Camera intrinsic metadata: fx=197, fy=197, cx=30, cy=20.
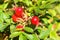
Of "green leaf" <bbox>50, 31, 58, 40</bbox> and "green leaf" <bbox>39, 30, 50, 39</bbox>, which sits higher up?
Result: "green leaf" <bbox>39, 30, 50, 39</bbox>

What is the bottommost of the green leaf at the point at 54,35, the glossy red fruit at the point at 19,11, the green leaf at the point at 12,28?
the green leaf at the point at 54,35

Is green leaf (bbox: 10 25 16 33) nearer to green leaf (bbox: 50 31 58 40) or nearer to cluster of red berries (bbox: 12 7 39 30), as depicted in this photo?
cluster of red berries (bbox: 12 7 39 30)

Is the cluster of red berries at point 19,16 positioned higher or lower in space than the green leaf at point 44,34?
higher

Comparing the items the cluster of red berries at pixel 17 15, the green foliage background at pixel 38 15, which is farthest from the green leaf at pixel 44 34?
the cluster of red berries at pixel 17 15

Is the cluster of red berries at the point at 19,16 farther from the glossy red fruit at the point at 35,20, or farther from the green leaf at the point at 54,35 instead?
the green leaf at the point at 54,35

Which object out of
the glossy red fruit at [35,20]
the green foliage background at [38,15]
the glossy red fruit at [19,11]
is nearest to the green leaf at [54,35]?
the green foliage background at [38,15]

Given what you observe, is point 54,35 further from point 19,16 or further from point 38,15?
point 19,16

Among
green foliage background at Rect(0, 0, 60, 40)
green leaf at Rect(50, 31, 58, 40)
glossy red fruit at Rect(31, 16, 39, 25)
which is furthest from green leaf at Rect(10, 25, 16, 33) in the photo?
green leaf at Rect(50, 31, 58, 40)

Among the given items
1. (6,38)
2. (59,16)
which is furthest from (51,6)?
(6,38)

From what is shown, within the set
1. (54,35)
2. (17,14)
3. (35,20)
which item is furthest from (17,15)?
(54,35)

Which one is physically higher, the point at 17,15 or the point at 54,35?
the point at 17,15

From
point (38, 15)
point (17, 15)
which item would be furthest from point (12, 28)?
point (38, 15)

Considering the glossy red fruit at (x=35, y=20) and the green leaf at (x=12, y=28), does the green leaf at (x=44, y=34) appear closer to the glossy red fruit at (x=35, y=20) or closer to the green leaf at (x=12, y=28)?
the glossy red fruit at (x=35, y=20)

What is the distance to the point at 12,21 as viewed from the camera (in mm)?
1422
